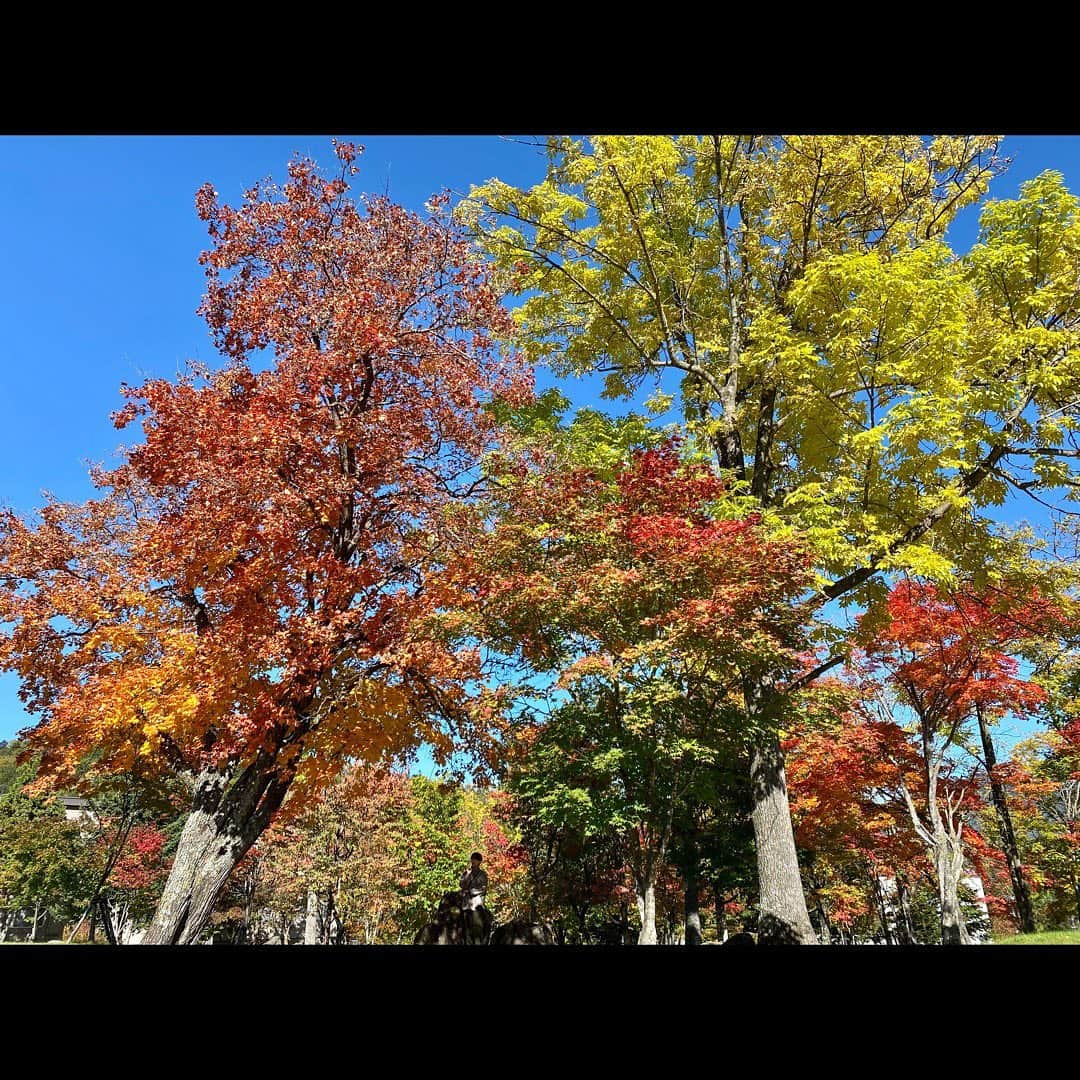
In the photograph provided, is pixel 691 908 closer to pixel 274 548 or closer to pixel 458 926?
pixel 458 926

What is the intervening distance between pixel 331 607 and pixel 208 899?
373 cm

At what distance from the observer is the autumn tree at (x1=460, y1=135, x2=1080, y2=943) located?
23.7 ft

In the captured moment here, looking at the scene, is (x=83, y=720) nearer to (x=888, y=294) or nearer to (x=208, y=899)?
(x=208, y=899)

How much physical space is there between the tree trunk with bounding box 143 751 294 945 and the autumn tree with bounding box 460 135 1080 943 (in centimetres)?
629

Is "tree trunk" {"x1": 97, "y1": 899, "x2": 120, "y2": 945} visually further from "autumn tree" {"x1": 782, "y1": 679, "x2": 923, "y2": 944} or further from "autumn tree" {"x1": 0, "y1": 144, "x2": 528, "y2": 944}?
"autumn tree" {"x1": 782, "y1": 679, "x2": 923, "y2": 944}

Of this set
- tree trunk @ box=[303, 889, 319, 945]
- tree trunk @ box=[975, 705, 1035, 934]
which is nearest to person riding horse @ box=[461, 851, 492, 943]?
tree trunk @ box=[975, 705, 1035, 934]

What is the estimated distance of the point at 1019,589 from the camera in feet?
29.2

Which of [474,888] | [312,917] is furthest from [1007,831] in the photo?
[312,917]

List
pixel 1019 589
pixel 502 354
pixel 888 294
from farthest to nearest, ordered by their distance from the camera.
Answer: pixel 502 354 < pixel 1019 589 < pixel 888 294

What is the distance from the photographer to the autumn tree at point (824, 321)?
23.7 feet

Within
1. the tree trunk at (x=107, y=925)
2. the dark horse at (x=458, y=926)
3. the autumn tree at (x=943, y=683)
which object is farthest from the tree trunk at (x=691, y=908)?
the tree trunk at (x=107, y=925)

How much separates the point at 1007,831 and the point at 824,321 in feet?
41.9
